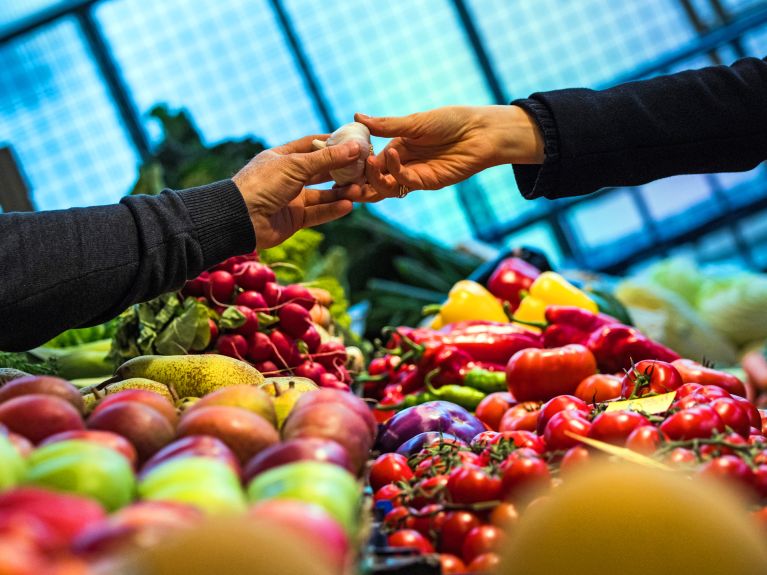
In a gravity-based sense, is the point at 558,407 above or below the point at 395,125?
below

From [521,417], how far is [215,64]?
4.34 metres

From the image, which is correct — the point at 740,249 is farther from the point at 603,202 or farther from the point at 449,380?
the point at 449,380

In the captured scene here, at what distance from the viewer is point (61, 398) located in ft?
4.87

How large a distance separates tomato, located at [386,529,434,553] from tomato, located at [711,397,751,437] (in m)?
0.63

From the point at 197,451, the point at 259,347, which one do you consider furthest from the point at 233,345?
the point at 197,451

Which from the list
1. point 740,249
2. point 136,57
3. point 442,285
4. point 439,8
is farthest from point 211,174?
point 740,249

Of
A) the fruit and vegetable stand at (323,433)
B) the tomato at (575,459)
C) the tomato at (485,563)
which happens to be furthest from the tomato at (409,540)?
the tomato at (575,459)

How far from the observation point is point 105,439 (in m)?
1.26

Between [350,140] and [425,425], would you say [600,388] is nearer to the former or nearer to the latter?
[425,425]

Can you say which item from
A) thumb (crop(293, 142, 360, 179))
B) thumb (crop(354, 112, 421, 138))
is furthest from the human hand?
thumb (crop(293, 142, 360, 179))

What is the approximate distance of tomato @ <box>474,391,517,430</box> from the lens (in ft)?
9.14

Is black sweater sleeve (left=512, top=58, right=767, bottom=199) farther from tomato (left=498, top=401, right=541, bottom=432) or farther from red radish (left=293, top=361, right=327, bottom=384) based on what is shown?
red radish (left=293, top=361, right=327, bottom=384)

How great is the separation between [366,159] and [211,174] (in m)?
2.05

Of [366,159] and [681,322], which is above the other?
[366,159]
